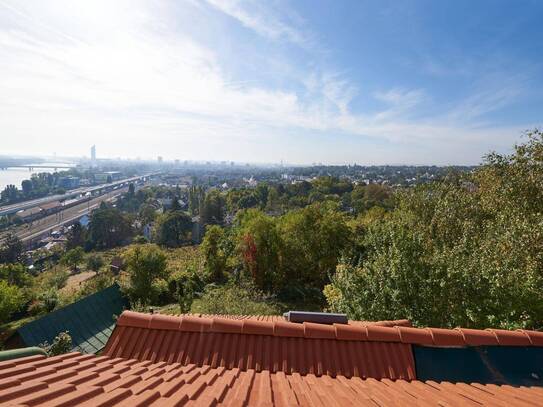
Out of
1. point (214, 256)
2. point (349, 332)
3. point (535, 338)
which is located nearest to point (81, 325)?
Result: point (214, 256)

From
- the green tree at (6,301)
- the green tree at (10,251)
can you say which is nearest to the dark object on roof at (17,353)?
the green tree at (6,301)

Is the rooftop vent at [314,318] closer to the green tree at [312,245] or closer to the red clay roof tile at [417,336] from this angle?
the red clay roof tile at [417,336]

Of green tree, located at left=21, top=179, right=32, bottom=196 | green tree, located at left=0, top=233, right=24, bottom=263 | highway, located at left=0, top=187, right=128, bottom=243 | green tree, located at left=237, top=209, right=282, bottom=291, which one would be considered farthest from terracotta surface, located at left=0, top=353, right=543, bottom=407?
green tree, located at left=21, top=179, right=32, bottom=196

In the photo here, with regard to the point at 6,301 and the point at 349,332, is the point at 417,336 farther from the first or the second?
the point at 6,301

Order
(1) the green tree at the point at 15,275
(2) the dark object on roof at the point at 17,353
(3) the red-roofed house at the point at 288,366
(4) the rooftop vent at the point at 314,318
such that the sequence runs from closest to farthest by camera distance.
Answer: (3) the red-roofed house at the point at 288,366 → (2) the dark object on roof at the point at 17,353 → (4) the rooftop vent at the point at 314,318 → (1) the green tree at the point at 15,275

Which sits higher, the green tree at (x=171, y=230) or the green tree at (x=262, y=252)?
the green tree at (x=262, y=252)

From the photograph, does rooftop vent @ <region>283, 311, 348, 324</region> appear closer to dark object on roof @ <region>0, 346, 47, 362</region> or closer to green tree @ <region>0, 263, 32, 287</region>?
dark object on roof @ <region>0, 346, 47, 362</region>
